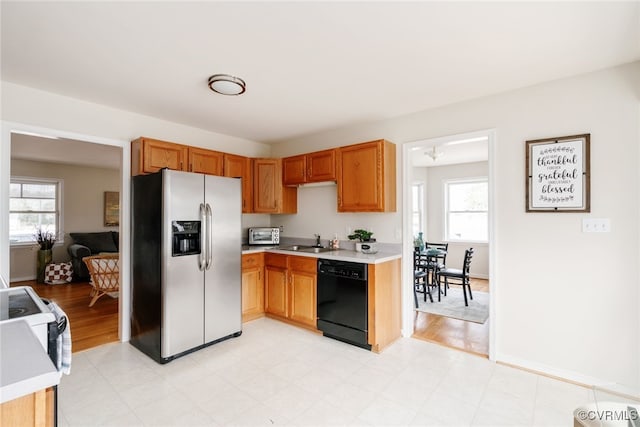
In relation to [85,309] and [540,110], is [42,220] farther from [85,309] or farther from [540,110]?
[540,110]

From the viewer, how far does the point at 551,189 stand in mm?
2553

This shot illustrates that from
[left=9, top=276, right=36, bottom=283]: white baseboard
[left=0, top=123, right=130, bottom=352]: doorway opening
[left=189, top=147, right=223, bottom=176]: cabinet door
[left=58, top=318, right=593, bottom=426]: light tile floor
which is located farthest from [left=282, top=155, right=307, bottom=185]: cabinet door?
[left=9, top=276, right=36, bottom=283]: white baseboard

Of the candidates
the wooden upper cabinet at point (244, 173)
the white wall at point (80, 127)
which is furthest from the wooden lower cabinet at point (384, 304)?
the white wall at point (80, 127)

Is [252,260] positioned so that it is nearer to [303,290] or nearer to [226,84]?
[303,290]

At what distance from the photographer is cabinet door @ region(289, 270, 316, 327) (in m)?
3.48

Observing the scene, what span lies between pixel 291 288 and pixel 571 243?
276 centimetres

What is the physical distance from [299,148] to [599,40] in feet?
10.7

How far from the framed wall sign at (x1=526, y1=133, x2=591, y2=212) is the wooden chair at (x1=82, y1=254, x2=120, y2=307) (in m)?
5.11

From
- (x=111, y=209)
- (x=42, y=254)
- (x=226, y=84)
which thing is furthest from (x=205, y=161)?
(x=111, y=209)

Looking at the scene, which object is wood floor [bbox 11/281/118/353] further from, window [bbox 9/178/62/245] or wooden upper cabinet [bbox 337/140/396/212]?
wooden upper cabinet [bbox 337/140/396/212]

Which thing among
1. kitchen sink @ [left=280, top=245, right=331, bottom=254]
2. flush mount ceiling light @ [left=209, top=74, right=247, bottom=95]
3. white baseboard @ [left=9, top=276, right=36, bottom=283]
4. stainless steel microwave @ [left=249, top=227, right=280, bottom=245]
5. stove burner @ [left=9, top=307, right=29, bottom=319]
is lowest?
white baseboard @ [left=9, top=276, right=36, bottom=283]

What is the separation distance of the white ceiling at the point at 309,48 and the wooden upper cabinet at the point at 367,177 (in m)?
0.54

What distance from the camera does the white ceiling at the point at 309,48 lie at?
5.66 ft

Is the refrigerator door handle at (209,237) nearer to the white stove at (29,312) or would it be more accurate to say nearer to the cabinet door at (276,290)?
the cabinet door at (276,290)
